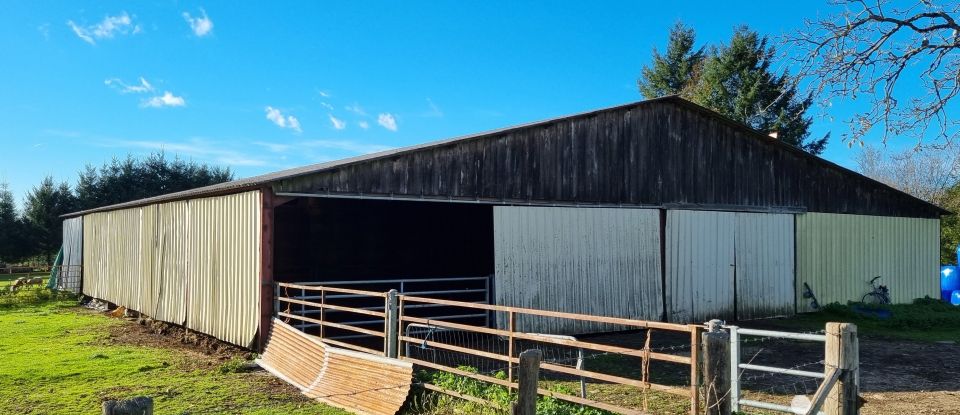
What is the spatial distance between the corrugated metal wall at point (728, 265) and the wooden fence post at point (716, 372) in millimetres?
9602

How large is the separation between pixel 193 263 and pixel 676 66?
3863cm

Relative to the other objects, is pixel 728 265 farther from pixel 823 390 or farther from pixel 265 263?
pixel 823 390

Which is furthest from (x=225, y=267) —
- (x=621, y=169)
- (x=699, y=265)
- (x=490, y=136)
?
(x=699, y=265)

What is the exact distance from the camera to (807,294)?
56.2ft

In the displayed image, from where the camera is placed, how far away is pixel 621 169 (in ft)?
47.0

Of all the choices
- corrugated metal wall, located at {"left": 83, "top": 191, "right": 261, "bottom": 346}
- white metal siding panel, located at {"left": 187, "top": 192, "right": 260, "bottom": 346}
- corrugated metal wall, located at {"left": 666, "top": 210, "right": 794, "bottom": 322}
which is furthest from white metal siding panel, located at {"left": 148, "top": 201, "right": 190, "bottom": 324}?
corrugated metal wall, located at {"left": 666, "top": 210, "right": 794, "bottom": 322}

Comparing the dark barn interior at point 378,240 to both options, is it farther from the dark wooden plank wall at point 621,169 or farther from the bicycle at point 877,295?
the bicycle at point 877,295

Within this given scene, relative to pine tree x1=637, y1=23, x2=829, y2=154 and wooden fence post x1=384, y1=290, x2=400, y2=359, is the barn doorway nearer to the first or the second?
wooden fence post x1=384, y1=290, x2=400, y2=359

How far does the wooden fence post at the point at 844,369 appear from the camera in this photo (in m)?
4.93

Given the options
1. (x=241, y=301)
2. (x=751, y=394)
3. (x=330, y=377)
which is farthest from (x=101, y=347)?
(x=751, y=394)

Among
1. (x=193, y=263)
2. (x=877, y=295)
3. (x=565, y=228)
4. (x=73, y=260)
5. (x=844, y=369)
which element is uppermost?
(x=565, y=228)

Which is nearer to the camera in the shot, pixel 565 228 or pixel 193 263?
pixel 565 228

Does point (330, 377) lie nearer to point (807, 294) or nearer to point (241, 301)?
point (241, 301)

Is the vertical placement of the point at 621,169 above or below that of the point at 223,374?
above
